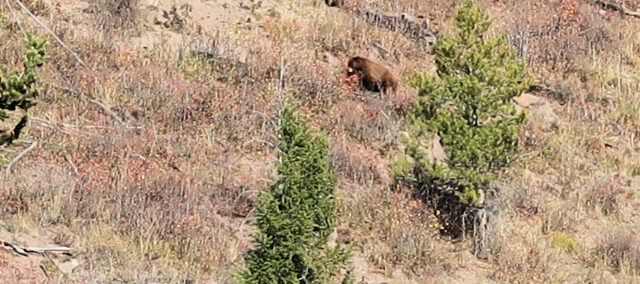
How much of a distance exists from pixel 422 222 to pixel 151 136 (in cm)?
395

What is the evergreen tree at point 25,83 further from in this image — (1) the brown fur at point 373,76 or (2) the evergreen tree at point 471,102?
(1) the brown fur at point 373,76

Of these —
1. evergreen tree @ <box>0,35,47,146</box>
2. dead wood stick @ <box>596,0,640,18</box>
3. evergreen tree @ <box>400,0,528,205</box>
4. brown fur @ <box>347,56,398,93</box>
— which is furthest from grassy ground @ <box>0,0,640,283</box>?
evergreen tree @ <box>0,35,47,146</box>

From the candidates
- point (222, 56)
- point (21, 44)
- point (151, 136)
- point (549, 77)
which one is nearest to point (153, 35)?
point (222, 56)

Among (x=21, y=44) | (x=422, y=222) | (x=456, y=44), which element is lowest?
(x=422, y=222)

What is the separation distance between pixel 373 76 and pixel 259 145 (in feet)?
9.76

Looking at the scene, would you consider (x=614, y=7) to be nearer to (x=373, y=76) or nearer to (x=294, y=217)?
(x=373, y=76)

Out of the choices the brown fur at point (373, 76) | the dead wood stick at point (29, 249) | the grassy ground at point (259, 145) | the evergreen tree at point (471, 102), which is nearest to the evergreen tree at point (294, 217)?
the grassy ground at point (259, 145)

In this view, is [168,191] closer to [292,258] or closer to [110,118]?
[110,118]

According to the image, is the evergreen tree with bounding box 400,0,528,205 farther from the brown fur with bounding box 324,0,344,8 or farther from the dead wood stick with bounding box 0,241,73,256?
the brown fur with bounding box 324,0,344,8

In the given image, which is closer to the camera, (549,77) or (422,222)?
(422,222)

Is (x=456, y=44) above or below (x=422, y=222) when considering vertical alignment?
above

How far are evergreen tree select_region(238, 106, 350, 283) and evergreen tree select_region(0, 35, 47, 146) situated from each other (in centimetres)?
248

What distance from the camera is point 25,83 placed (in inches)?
257

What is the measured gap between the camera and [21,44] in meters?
15.1
